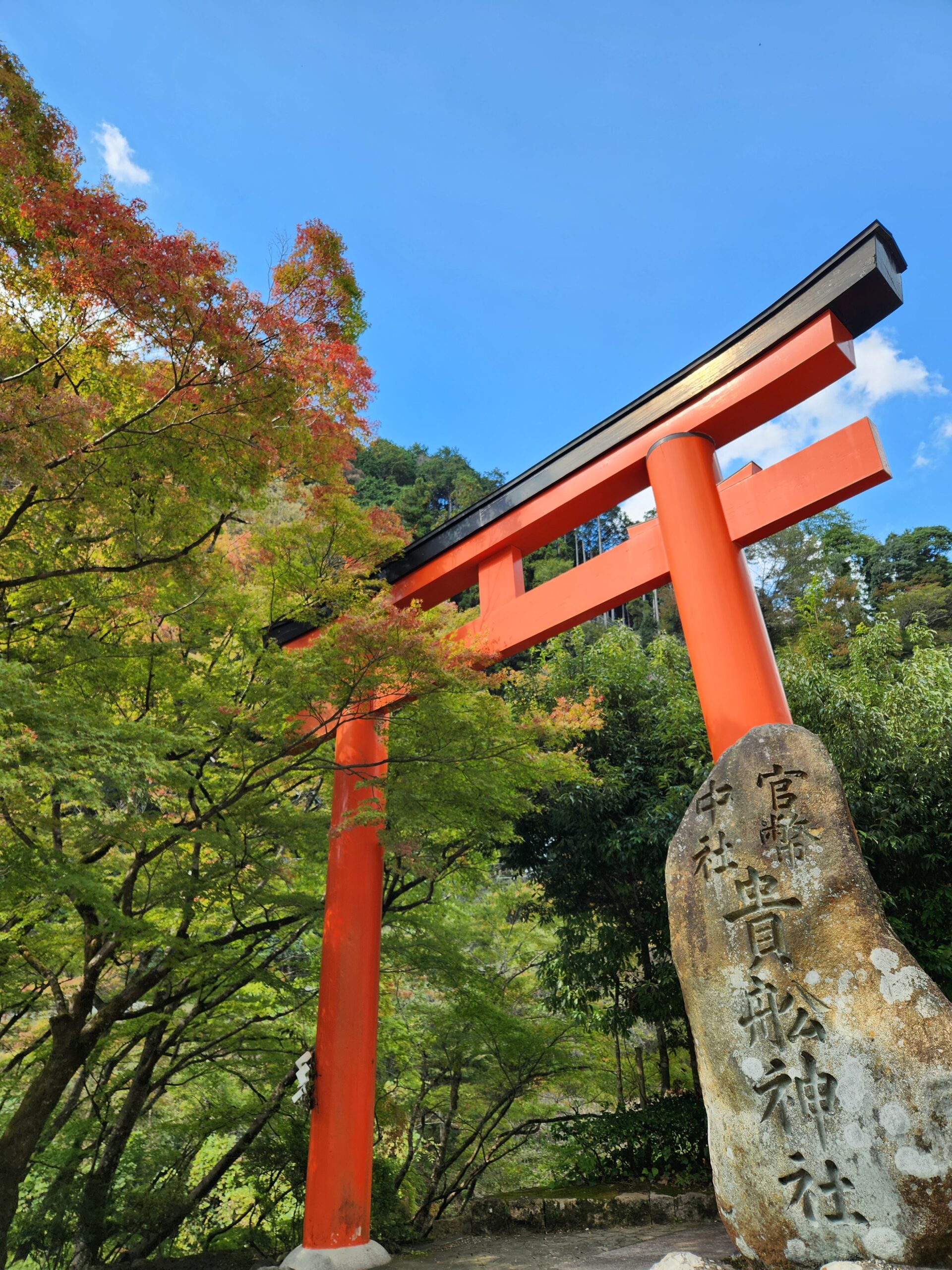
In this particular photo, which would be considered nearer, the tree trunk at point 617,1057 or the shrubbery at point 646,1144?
the shrubbery at point 646,1144

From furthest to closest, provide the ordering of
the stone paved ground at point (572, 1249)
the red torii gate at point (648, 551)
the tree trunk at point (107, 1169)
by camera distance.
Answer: the tree trunk at point (107, 1169)
the red torii gate at point (648, 551)
the stone paved ground at point (572, 1249)

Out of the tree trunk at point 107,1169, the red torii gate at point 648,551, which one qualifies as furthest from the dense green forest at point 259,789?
the red torii gate at point 648,551

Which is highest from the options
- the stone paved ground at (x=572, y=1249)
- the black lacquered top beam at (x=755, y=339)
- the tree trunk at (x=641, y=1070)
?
Result: the black lacquered top beam at (x=755, y=339)

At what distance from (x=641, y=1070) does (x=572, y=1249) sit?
163 inches

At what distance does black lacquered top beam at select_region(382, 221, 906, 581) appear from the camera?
5406 mm

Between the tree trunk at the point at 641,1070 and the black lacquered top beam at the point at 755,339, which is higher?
the black lacquered top beam at the point at 755,339

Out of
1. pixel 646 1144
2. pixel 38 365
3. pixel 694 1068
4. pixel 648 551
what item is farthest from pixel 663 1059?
pixel 38 365

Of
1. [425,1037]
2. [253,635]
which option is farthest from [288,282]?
A: [425,1037]

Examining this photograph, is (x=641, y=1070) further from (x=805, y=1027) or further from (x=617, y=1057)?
(x=805, y=1027)

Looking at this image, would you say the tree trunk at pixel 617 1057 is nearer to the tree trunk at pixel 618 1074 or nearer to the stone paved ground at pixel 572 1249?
the tree trunk at pixel 618 1074

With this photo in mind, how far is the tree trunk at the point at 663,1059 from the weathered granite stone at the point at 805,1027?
6.84m

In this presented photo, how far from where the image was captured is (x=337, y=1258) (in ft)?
19.5

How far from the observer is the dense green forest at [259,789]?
4527 mm

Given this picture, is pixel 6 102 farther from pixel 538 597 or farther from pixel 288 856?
pixel 288 856
